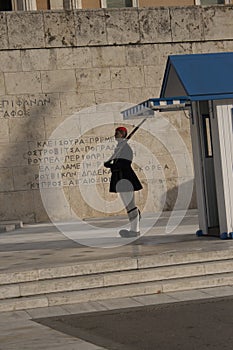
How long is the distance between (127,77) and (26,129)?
2.73m

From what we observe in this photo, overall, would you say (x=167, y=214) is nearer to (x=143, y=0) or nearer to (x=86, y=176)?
(x=86, y=176)

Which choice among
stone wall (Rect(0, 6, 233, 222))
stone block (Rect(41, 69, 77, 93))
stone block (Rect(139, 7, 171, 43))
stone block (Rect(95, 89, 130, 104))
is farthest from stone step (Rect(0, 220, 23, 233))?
stone block (Rect(139, 7, 171, 43))

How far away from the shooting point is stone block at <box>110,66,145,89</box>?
22.0 meters

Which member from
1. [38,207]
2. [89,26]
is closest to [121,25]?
[89,26]

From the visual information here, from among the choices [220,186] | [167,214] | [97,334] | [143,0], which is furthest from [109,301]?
[143,0]

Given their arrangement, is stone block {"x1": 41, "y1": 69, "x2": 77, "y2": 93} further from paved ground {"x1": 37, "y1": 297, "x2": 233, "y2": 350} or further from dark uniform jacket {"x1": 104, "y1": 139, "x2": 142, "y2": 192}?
paved ground {"x1": 37, "y1": 297, "x2": 233, "y2": 350}

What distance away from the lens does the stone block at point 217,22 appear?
22547mm

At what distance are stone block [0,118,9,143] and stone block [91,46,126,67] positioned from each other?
2.54m

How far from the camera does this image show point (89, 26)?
71.5 feet

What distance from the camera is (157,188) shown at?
22.1 meters

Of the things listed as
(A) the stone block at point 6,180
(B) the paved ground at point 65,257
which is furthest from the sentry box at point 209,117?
(A) the stone block at point 6,180

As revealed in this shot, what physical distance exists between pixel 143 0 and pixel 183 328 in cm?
2561

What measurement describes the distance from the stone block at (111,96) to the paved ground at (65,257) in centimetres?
325

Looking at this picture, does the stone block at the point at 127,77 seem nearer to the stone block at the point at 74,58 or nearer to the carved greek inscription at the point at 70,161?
the stone block at the point at 74,58
